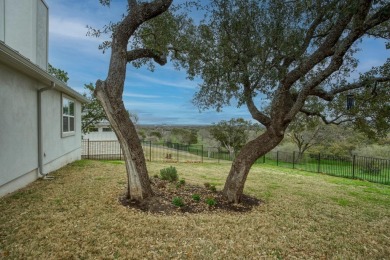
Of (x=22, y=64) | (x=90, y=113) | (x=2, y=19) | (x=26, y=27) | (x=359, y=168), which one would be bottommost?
(x=359, y=168)

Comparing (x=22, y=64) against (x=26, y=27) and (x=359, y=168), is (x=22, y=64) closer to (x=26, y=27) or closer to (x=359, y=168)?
(x=26, y=27)

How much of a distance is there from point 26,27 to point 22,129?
15.3ft

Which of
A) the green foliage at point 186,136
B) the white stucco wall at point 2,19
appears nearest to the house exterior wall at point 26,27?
the white stucco wall at point 2,19

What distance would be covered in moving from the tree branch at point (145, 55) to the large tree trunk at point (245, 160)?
10.6 ft

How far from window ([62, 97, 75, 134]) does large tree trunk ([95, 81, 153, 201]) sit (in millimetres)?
6063

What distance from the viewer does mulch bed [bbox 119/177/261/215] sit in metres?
5.20

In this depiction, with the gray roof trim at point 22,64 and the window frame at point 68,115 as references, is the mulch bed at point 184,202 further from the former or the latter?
the window frame at point 68,115

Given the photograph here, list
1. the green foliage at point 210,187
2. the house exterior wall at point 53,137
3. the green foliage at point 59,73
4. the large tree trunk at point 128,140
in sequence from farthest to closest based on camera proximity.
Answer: the green foliage at point 59,73, the house exterior wall at point 53,137, the green foliage at point 210,187, the large tree trunk at point 128,140

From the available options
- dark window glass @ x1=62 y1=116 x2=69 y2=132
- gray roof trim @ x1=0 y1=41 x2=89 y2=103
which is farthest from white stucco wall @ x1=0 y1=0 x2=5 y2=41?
dark window glass @ x1=62 y1=116 x2=69 y2=132

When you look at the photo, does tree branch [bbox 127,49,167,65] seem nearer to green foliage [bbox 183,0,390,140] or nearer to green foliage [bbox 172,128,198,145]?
green foliage [bbox 183,0,390,140]

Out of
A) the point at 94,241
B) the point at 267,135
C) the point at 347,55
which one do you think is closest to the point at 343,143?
the point at 347,55

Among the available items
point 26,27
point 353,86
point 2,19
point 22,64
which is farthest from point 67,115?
point 353,86

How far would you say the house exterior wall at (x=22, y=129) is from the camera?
5.52m

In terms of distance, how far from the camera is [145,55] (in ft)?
20.5
